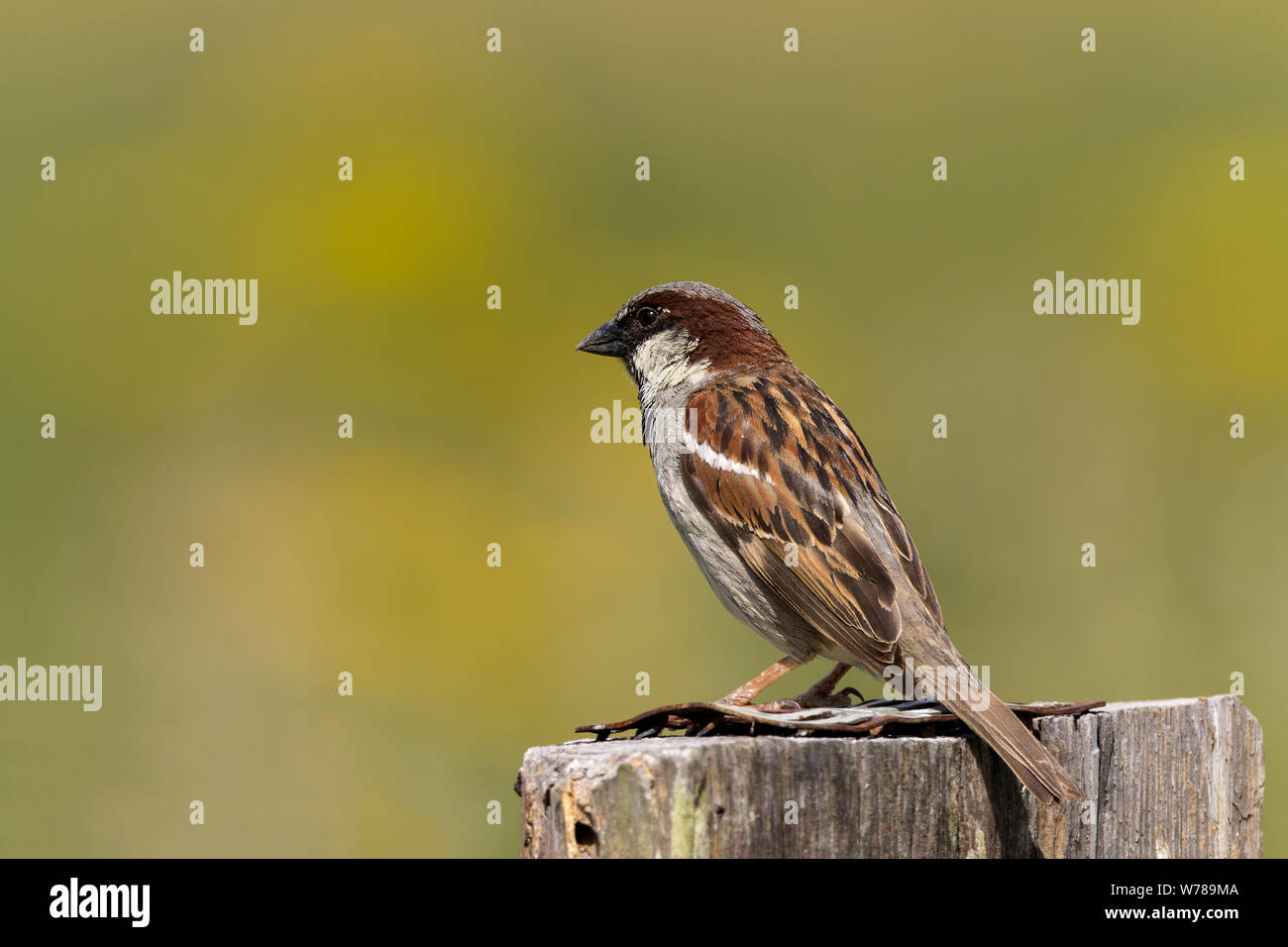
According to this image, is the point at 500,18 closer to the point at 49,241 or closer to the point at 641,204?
the point at 641,204

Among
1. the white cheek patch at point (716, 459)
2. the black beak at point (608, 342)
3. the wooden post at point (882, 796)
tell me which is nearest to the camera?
the wooden post at point (882, 796)

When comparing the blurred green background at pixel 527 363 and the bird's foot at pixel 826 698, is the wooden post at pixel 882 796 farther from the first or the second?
the blurred green background at pixel 527 363

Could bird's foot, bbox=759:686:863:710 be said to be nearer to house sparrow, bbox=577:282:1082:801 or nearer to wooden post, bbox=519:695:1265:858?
house sparrow, bbox=577:282:1082:801

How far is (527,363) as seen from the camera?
39.5ft

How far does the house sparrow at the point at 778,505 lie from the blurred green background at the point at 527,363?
2345 mm

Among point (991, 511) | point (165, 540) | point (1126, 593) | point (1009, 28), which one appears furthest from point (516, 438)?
point (1009, 28)

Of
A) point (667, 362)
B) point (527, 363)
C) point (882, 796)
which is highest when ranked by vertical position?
point (527, 363)

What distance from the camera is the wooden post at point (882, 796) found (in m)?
3.25

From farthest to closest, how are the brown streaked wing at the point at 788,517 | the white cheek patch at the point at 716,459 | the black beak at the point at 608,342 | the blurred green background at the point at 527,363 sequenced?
the blurred green background at the point at 527,363 → the black beak at the point at 608,342 → the white cheek patch at the point at 716,459 → the brown streaked wing at the point at 788,517

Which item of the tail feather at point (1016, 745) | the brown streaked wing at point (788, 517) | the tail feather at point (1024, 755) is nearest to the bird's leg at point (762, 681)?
the brown streaked wing at point (788, 517)

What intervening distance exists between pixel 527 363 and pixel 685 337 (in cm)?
542

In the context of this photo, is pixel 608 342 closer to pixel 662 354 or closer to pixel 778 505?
pixel 662 354

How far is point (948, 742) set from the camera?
359 cm

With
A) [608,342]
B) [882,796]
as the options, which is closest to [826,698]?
[608,342]
